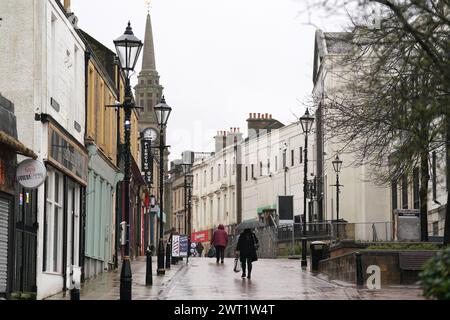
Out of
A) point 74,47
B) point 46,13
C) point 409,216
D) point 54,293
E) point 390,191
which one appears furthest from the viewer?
point 390,191

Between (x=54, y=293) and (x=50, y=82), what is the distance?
5044 millimetres

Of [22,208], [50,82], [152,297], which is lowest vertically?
[152,297]

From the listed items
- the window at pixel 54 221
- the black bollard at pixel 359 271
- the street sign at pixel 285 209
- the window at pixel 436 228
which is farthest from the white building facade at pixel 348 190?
the window at pixel 54 221

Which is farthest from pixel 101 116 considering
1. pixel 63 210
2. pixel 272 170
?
pixel 272 170

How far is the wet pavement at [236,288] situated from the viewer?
885 inches

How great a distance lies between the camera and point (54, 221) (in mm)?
24516

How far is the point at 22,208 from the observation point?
2091cm

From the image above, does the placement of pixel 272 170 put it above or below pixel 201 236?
above

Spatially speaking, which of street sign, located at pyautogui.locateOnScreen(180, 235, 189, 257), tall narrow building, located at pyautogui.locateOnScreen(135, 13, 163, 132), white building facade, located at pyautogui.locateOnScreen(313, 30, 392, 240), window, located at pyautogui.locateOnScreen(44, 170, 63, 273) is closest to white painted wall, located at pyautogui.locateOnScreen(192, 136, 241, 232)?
white building facade, located at pyautogui.locateOnScreen(313, 30, 392, 240)

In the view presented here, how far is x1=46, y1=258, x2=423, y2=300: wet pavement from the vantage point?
2248 cm

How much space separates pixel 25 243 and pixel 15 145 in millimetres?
2794

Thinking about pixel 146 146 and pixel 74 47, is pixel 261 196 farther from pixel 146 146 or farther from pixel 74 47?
pixel 74 47

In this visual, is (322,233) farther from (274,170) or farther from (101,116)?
(274,170)
